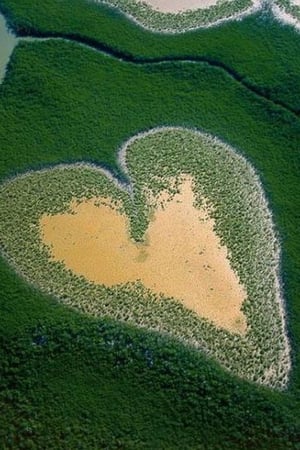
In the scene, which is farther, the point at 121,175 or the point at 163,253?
the point at 121,175

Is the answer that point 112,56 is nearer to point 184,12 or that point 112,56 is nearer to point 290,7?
point 184,12

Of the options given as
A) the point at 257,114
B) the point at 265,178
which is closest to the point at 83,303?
the point at 265,178

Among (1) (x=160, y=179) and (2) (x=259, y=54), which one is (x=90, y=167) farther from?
(2) (x=259, y=54)

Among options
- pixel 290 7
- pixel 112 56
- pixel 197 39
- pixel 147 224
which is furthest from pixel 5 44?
pixel 290 7

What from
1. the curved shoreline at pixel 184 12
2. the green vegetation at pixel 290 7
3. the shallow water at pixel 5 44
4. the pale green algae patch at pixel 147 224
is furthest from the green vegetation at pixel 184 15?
the pale green algae patch at pixel 147 224

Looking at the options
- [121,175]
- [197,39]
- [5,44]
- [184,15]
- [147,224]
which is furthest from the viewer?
[184,15]

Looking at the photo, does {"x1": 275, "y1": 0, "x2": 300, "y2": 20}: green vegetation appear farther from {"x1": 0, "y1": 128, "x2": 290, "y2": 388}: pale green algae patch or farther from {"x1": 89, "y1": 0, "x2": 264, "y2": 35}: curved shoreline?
{"x1": 0, "y1": 128, "x2": 290, "y2": 388}: pale green algae patch
